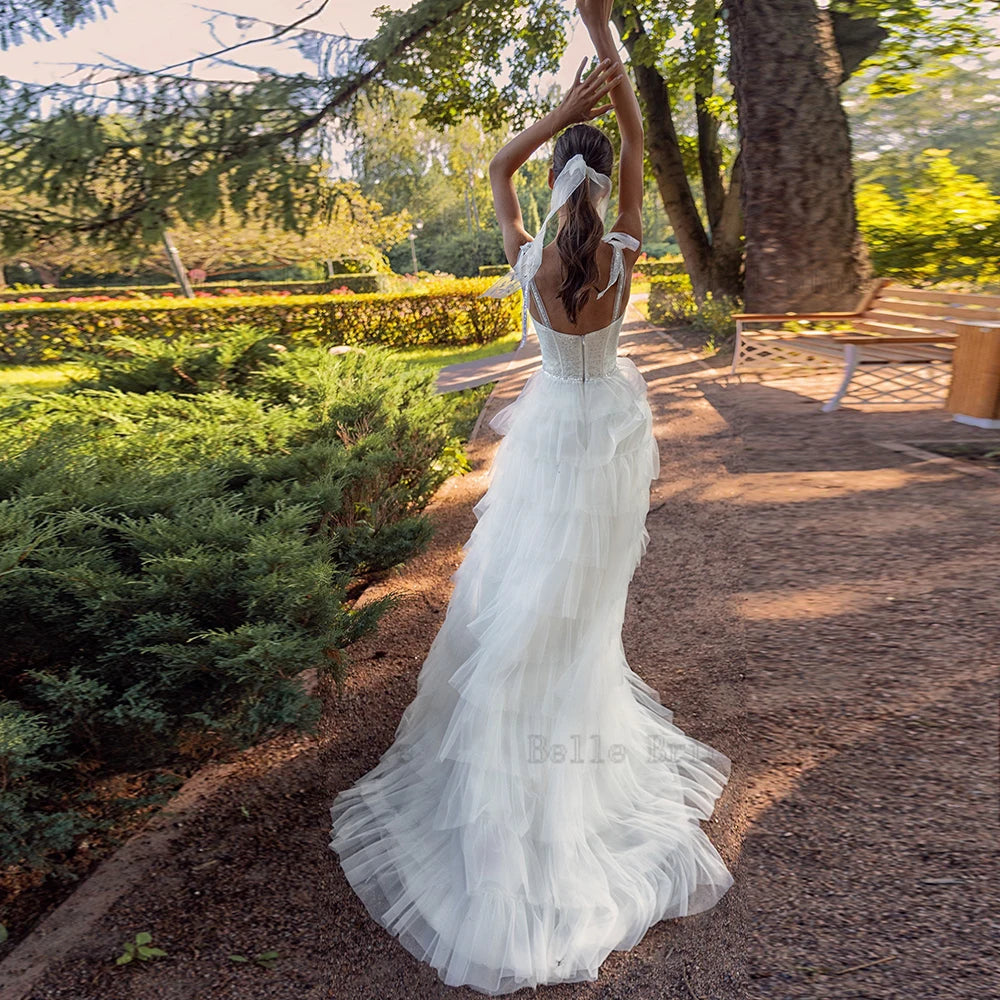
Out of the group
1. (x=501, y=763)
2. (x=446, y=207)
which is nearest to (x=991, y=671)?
(x=501, y=763)

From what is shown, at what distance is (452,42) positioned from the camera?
7.44 meters

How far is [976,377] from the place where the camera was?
6625mm

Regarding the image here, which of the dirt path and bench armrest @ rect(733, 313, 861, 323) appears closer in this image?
the dirt path

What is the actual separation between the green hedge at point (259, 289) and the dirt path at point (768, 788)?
19188mm

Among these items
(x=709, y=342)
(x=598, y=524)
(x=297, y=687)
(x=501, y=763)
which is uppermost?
(x=598, y=524)

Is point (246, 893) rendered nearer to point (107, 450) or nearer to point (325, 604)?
point (325, 604)

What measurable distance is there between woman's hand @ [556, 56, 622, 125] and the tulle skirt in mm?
789

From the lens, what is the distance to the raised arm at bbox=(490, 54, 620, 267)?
213 cm

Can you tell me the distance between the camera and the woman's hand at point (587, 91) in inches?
82.8

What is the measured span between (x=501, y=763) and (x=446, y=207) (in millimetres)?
45299

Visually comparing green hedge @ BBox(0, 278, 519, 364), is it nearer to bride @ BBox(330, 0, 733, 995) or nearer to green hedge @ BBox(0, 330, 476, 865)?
green hedge @ BBox(0, 330, 476, 865)

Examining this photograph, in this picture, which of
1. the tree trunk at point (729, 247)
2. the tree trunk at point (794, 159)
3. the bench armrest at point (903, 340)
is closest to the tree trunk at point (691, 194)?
the tree trunk at point (729, 247)

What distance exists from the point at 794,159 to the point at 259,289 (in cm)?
2219

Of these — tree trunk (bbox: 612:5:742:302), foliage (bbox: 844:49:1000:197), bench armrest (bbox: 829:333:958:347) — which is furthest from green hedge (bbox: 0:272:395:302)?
bench armrest (bbox: 829:333:958:347)
